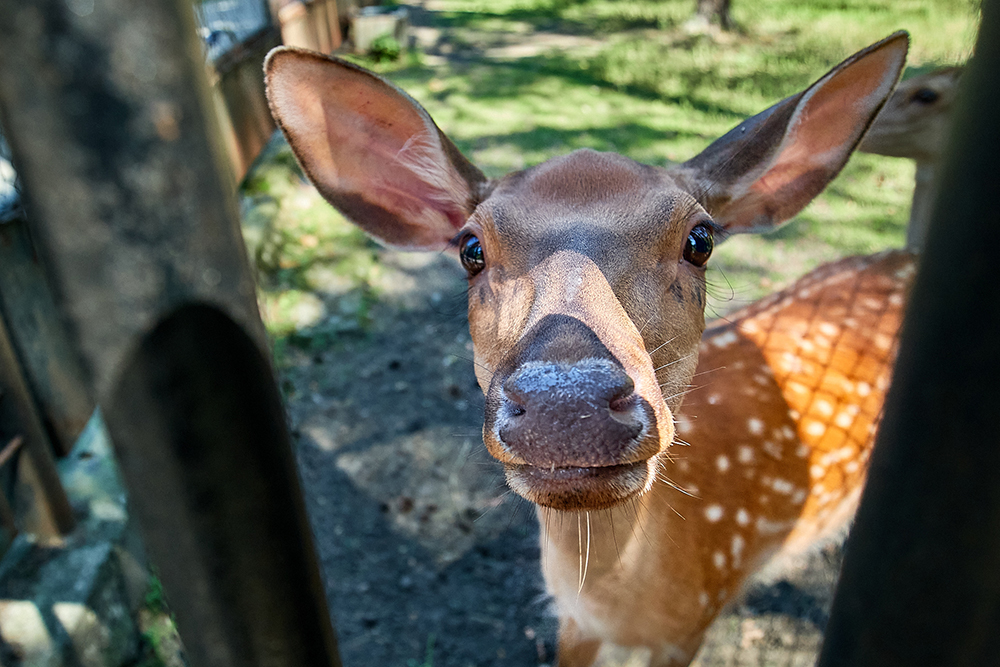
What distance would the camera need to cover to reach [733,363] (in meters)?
2.91

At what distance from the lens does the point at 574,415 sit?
117 centimetres

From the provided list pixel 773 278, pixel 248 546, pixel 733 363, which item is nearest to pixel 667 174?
pixel 733 363

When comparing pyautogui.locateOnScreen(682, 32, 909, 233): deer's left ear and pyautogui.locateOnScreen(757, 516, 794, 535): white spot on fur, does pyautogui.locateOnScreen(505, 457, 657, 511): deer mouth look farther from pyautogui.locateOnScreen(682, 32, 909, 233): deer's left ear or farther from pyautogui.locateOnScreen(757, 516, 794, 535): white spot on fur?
pyautogui.locateOnScreen(757, 516, 794, 535): white spot on fur

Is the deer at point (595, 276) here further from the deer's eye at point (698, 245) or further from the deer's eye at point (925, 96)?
the deer's eye at point (925, 96)

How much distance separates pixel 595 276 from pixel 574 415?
0.44 metres

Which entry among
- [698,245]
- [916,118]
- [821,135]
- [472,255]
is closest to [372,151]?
[472,255]

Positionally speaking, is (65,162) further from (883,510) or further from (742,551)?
(742,551)

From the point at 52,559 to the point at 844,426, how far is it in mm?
3139

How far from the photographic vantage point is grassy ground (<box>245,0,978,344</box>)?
4.95 m

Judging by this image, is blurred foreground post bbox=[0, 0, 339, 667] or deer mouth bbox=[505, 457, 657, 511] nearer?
blurred foreground post bbox=[0, 0, 339, 667]

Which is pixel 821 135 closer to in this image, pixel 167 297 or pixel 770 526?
pixel 770 526

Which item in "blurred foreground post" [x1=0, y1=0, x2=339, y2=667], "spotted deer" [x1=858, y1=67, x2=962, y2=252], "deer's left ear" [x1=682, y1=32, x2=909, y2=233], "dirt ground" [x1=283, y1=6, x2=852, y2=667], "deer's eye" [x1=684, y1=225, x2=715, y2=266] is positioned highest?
"blurred foreground post" [x1=0, y1=0, x2=339, y2=667]

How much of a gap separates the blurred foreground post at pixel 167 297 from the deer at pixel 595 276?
59cm

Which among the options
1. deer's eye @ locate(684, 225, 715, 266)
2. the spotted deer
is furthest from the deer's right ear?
the spotted deer
